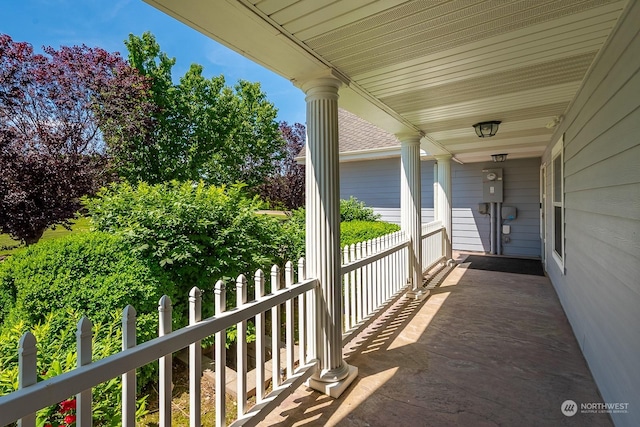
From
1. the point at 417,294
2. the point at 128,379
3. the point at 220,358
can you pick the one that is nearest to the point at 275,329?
the point at 220,358

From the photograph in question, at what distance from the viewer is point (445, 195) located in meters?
6.77

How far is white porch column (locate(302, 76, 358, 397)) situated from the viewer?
235 centimetres

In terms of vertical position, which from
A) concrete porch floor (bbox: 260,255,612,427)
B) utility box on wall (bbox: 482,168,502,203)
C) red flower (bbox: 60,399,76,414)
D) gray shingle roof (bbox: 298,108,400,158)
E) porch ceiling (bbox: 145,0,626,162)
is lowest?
concrete porch floor (bbox: 260,255,612,427)

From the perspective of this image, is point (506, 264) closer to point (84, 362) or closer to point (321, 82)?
point (321, 82)

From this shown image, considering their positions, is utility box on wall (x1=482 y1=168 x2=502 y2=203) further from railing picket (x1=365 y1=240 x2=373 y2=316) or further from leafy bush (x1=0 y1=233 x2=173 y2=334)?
leafy bush (x1=0 y1=233 x2=173 y2=334)

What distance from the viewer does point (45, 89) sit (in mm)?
6672

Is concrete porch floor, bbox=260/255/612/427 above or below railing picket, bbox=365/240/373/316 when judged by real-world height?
below

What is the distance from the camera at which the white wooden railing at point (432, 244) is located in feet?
18.2

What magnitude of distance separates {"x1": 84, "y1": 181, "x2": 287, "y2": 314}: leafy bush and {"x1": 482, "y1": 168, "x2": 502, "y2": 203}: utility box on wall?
6548mm

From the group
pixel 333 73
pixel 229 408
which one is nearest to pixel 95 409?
pixel 229 408

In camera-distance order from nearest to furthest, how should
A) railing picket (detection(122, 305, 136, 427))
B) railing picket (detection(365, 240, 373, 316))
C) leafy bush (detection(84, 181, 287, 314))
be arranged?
railing picket (detection(122, 305, 136, 427)) < leafy bush (detection(84, 181, 287, 314)) < railing picket (detection(365, 240, 373, 316))

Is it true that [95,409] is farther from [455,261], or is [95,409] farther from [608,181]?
[455,261]

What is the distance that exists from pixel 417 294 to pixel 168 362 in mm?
3909

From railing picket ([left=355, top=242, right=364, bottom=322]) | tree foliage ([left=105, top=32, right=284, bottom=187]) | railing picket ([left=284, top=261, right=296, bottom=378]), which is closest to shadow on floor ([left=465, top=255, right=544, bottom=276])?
railing picket ([left=355, top=242, right=364, bottom=322])
